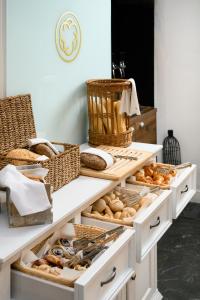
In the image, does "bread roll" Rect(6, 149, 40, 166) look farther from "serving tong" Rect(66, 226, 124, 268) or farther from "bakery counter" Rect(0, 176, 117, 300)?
"serving tong" Rect(66, 226, 124, 268)

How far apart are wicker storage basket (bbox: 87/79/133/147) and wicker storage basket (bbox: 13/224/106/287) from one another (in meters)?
0.82

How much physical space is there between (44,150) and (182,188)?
693mm

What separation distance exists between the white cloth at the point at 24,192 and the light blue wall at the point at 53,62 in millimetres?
595

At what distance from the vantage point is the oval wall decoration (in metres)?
2.18

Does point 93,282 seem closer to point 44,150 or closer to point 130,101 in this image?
point 44,150

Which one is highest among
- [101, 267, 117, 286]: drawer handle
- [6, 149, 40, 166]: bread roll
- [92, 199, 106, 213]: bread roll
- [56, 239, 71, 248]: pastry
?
[6, 149, 40, 166]: bread roll

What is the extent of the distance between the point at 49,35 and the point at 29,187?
3.18 ft

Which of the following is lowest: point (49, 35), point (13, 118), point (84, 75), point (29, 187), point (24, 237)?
point (24, 237)

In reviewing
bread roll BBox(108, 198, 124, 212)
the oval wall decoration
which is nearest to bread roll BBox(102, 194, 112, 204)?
bread roll BBox(108, 198, 124, 212)

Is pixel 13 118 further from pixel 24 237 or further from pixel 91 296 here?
pixel 91 296

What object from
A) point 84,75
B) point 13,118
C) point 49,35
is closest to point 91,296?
point 13,118

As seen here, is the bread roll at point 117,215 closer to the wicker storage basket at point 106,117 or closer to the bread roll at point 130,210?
the bread roll at point 130,210

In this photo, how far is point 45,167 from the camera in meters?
1.62

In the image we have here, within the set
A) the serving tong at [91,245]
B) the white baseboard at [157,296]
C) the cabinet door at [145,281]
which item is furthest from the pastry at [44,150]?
the white baseboard at [157,296]
